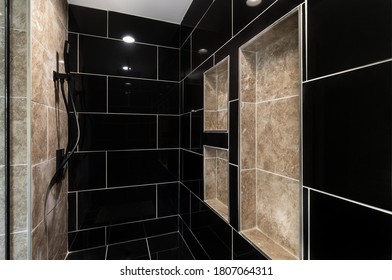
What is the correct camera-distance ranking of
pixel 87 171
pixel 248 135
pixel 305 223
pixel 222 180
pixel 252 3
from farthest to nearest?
pixel 87 171
pixel 222 180
pixel 248 135
pixel 252 3
pixel 305 223

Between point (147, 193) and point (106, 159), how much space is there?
45cm

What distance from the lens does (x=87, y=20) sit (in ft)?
4.75

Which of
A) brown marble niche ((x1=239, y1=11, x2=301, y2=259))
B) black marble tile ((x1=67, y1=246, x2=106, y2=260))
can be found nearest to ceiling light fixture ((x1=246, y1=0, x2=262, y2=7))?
brown marble niche ((x1=239, y1=11, x2=301, y2=259))

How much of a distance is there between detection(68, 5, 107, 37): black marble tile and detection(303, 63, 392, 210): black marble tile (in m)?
1.60

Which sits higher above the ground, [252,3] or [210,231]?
[252,3]

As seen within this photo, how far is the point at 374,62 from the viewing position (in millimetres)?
Result: 407

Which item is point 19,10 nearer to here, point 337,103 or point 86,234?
point 337,103

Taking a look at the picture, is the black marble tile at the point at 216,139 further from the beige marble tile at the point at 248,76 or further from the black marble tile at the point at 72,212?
the black marble tile at the point at 72,212

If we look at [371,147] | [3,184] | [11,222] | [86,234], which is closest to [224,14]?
[371,147]

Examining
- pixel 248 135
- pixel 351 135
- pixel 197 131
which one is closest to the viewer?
pixel 351 135

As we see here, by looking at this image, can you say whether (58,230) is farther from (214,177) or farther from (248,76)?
(248,76)

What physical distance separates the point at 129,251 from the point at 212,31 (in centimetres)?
172

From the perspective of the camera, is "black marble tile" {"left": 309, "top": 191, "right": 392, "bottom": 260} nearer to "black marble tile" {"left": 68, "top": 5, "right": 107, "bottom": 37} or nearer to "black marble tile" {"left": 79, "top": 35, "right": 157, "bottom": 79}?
"black marble tile" {"left": 79, "top": 35, "right": 157, "bottom": 79}

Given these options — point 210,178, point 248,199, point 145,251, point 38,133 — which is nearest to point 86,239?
point 145,251
